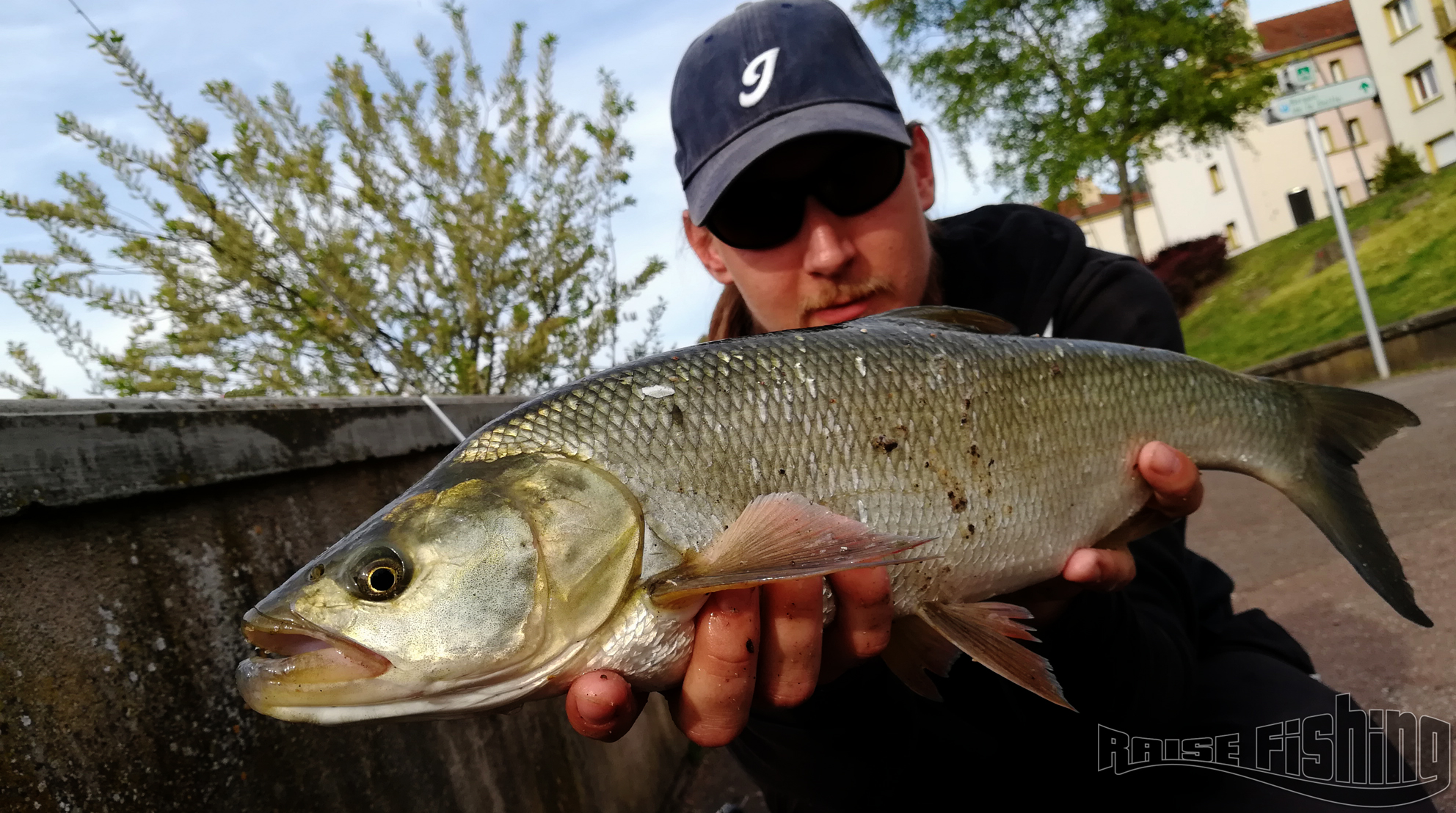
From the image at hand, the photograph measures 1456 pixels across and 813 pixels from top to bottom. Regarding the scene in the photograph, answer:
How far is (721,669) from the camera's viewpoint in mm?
1719

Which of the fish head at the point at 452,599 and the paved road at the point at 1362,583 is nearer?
the fish head at the point at 452,599

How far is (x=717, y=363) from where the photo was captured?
1896 millimetres

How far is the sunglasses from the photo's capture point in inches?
109

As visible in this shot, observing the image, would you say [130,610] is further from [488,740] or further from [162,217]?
[162,217]

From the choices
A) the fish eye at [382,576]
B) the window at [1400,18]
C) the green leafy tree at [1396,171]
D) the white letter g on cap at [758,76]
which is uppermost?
the window at [1400,18]

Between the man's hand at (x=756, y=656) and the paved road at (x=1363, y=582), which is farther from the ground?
the man's hand at (x=756, y=656)

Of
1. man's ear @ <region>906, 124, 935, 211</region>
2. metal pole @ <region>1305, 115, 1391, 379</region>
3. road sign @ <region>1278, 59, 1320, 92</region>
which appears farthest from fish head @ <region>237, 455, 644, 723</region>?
metal pole @ <region>1305, 115, 1391, 379</region>

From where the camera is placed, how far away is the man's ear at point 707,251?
336cm

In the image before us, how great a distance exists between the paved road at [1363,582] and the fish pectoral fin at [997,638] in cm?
173

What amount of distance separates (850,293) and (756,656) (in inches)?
58.7

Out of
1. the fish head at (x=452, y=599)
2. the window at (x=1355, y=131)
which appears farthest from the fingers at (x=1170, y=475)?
the window at (x=1355, y=131)

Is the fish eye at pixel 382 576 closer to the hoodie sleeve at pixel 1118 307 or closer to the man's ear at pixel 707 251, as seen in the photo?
the man's ear at pixel 707 251

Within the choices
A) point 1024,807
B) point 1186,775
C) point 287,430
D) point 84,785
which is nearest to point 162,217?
point 287,430

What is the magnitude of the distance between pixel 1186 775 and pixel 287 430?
2936mm
